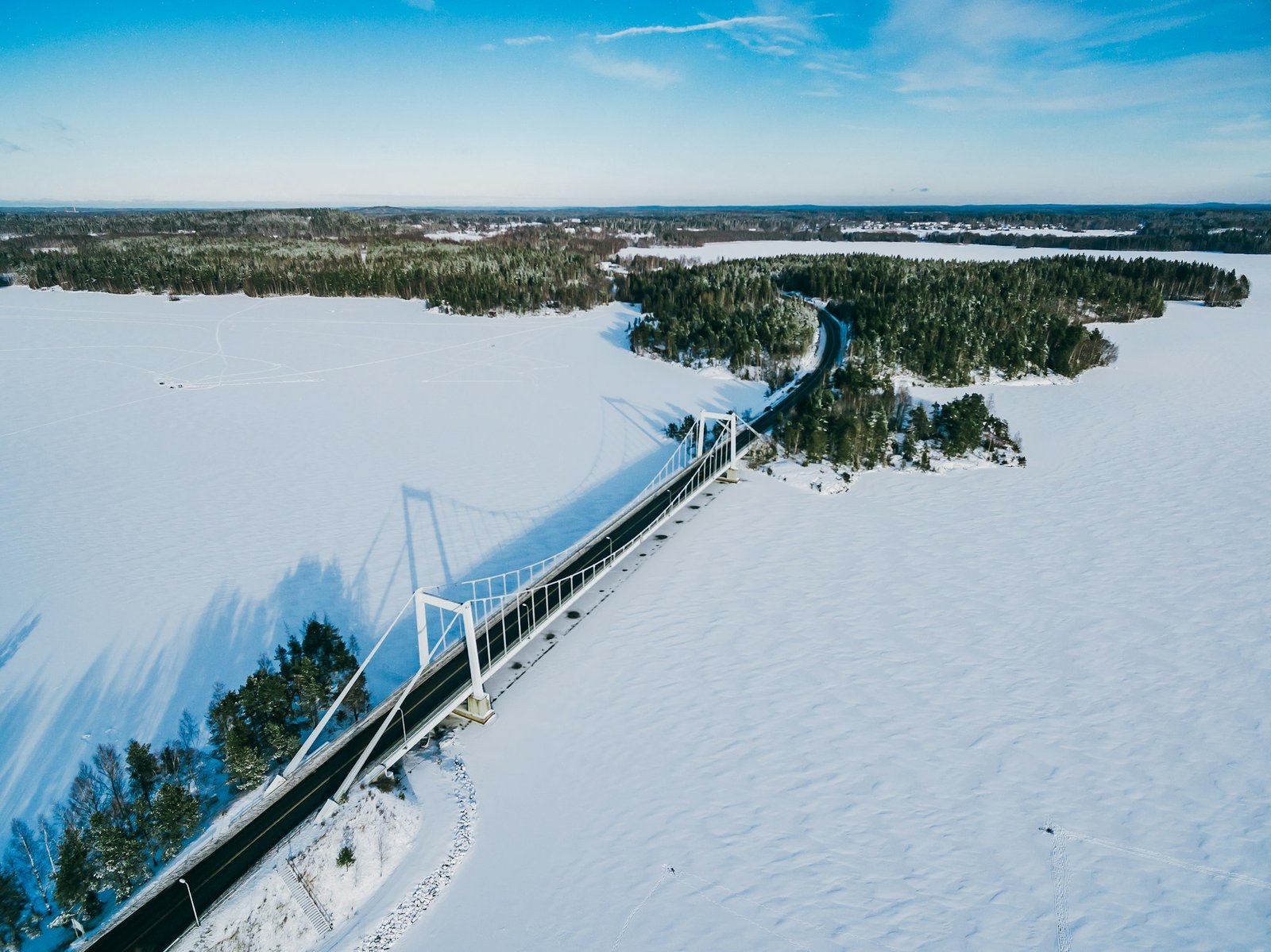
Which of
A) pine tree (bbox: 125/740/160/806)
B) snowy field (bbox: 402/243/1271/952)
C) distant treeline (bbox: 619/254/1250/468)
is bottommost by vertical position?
snowy field (bbox: 402/243/1271/952)

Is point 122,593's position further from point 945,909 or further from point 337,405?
point 945,909

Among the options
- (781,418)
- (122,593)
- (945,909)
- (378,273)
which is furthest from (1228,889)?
(378,273)

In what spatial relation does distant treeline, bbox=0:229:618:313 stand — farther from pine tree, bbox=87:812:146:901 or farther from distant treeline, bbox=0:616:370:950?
pine tree, bbox=87:812:146:901

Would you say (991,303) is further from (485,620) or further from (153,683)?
(153,683)

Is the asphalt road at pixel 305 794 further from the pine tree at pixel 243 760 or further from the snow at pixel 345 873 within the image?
the pine tree at pixel 243 760

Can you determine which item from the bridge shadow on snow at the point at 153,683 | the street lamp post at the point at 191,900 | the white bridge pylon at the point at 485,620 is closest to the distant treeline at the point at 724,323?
the white bridge pylon at the point at 485,620

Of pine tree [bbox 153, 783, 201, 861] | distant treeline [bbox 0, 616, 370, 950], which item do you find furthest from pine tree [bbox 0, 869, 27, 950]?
pine tree [bbox 153, 783, 201, 861]
